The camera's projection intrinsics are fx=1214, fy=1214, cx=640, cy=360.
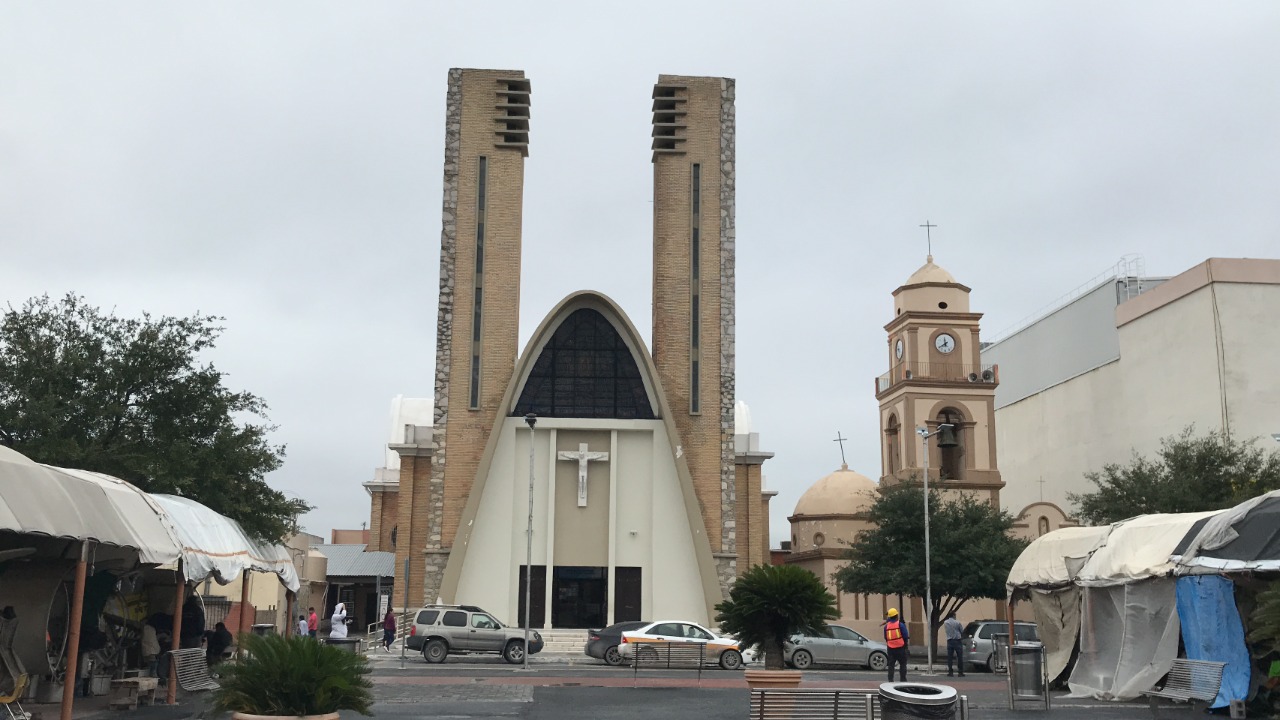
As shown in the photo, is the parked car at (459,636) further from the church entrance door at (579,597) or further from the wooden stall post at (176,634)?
the wooden stall post at (176,634)

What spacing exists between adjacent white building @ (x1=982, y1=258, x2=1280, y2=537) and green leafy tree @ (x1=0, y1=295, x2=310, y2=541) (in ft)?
111

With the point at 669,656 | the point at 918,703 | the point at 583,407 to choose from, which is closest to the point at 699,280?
the point at 583,407

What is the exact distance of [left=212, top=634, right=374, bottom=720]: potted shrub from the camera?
11039 mm

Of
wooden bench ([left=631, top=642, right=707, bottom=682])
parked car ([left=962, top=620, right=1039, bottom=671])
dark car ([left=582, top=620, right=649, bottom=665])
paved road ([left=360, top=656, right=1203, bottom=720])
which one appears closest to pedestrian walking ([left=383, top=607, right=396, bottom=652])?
paved road ([left=360, top=656, right=1203, bottom=720])

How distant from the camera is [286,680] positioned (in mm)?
11031

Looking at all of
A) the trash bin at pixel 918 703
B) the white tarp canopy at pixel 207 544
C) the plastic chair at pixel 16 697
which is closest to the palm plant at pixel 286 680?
the plastic chair at pixel 16 697

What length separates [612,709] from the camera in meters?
18.2

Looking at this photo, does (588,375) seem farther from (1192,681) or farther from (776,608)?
(1192,681)

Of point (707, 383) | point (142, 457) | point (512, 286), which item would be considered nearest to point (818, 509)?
point (707, 383)

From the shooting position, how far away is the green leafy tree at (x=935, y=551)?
37.3m

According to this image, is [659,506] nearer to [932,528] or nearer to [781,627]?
[932,528]

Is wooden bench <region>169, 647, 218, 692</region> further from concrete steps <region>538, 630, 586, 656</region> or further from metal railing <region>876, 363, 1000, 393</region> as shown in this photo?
metal railing <region>876, 363, 1000, 393</region>

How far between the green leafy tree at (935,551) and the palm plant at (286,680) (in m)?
27.9

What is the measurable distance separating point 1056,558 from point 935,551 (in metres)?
16.4
